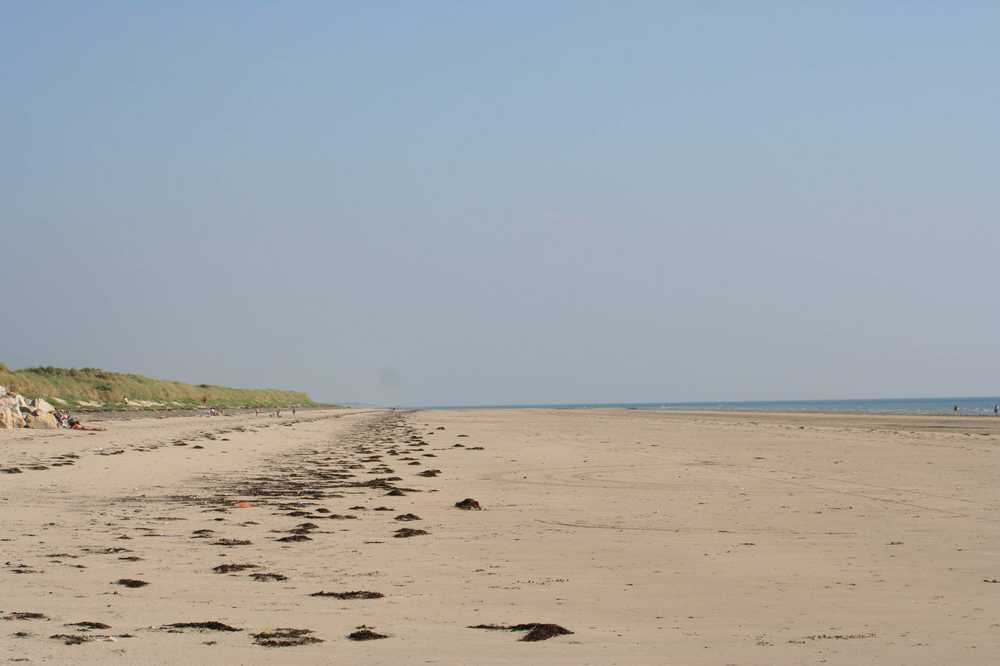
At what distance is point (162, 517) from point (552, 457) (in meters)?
11.8

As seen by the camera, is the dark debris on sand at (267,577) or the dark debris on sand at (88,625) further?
the dark debris on sand at (267,577)

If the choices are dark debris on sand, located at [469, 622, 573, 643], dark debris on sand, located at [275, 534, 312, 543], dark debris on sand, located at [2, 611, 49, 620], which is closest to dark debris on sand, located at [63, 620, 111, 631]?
dark debris on sand, located at [2, 611, 49, 620]

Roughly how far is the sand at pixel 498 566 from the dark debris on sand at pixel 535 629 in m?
0.03

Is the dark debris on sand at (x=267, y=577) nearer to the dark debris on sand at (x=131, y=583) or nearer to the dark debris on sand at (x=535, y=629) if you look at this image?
the dark debris on sand at (x=131, y=583)

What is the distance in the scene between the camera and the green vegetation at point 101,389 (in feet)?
181

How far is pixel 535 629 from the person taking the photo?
5.89 meters

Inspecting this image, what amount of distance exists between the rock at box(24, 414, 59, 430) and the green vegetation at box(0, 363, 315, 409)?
2059 cm

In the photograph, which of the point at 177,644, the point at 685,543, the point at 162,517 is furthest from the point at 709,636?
the point at 162,517

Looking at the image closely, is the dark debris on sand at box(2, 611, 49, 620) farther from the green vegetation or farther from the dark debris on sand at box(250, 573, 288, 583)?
the green vegetation

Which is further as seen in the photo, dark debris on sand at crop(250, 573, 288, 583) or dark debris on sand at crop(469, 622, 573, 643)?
dark debris on sand at crop(250, 573, 288, 583)

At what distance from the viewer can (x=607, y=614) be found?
21.2 ft

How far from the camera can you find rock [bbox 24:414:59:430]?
31141 mm

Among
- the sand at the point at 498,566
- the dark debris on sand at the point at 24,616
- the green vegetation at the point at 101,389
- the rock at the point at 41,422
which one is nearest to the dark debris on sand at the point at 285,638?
the sand at the point at 498,566

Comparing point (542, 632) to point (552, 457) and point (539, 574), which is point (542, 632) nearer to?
point (539, 574)
